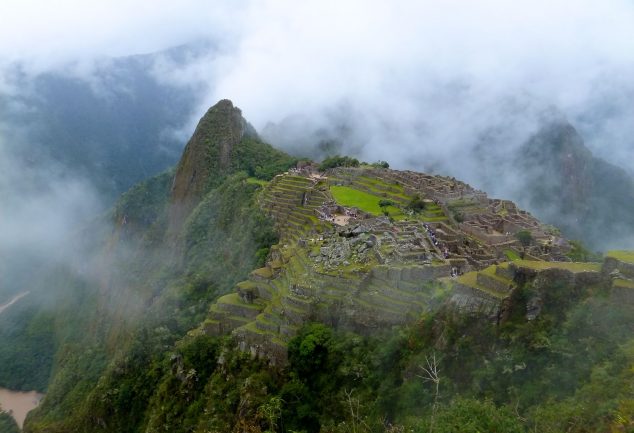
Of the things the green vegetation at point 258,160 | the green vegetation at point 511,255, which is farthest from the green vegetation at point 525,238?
the green vegetation at point 258,160

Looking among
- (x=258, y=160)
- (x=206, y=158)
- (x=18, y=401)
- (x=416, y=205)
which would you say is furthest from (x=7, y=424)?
(x=416, y=205)

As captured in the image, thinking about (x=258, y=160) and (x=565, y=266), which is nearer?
(x=565, y=266)

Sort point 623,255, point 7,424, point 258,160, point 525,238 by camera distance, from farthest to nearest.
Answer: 1. point 258,160
2. point 7,424
3. point 525,238
4. point 623,255

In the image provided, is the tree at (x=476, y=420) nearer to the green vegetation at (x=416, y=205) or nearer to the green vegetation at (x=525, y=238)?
the green vegetation at (x=525, y=238)

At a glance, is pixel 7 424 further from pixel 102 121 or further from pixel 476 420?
pixel 102 121

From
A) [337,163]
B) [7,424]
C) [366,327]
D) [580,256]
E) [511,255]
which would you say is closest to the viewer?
[366,327]

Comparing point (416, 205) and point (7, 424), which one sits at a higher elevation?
point (416, 205)
